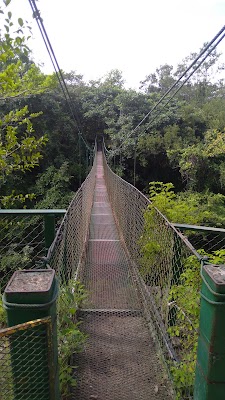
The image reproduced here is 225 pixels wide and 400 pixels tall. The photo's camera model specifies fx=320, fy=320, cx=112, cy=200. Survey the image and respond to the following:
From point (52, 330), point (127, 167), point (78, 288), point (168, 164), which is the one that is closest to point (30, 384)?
point (52, 330)

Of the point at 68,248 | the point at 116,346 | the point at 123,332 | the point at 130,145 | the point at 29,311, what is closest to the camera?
the point at 29,311

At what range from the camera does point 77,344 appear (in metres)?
1.42

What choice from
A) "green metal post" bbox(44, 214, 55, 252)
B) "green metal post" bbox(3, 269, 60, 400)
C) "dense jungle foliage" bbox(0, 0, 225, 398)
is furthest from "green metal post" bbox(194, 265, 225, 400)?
"dense jungle foliage" bbox(0, 0, 225, 398)

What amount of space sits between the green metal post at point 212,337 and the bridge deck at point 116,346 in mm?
519

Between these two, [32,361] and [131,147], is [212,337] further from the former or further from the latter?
[131,147]

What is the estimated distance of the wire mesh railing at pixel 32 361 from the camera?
2.70ft

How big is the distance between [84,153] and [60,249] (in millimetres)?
13807

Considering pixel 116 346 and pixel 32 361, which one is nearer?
pixel 32 361

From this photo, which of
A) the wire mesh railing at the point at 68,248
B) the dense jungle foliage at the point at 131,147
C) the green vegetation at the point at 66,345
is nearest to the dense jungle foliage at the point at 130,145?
the dense jungle foliage at the point at 131,147

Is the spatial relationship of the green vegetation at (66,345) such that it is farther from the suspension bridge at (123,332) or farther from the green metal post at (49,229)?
the green metal post at (49,229)

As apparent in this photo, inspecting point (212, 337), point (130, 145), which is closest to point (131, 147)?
point (130, 145)

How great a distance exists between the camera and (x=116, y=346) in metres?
1.64

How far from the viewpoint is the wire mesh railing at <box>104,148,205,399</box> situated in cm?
119

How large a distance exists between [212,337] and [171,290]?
0.59 meters
